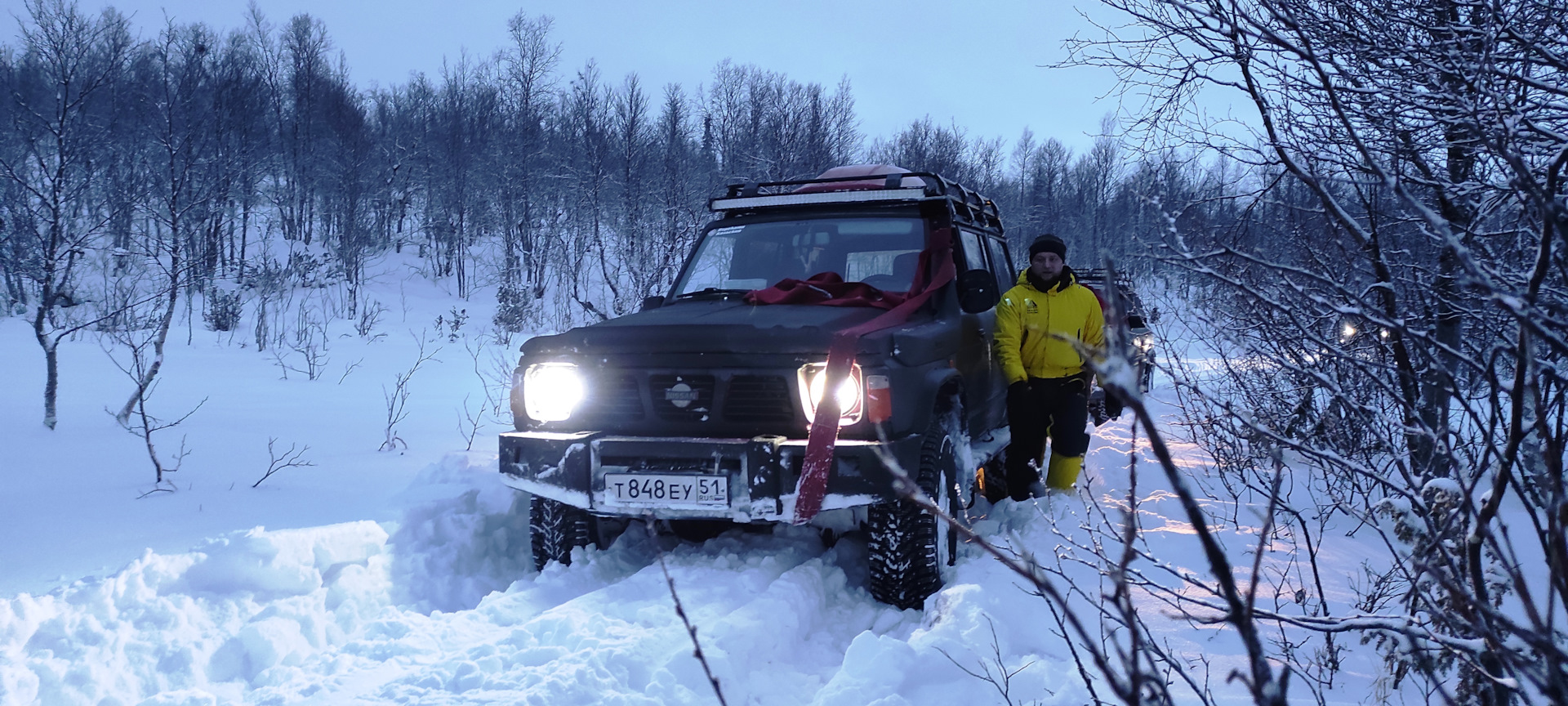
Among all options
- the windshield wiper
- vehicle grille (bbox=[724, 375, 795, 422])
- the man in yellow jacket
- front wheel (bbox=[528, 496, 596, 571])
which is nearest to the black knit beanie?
the man in yellow jacket

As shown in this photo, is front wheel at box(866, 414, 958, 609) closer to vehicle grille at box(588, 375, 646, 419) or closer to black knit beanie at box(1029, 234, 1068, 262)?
vehicle grille at box(588, 375, 646, 419)

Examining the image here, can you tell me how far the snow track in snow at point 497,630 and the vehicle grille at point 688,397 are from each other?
667 mm

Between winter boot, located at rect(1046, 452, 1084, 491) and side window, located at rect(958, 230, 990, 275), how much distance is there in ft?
4.11

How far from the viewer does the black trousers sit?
16.0 feet

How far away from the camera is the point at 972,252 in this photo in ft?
16.8

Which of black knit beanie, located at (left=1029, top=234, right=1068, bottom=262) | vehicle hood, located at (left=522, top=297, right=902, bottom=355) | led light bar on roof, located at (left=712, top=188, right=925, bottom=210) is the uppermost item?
led light bar on roof, located at (left=712, top=188, right=925, bottom=210)

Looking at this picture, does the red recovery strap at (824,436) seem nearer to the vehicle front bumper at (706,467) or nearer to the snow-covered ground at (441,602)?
the vehicle front bumper at (706,467)

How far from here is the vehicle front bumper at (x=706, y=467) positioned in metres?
3.28

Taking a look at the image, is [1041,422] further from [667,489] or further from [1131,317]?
[1131,317]

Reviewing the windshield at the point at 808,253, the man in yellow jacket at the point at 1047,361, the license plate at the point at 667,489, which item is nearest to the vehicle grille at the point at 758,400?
the license plate at the point at 667,489

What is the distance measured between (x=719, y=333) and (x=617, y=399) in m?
0.59

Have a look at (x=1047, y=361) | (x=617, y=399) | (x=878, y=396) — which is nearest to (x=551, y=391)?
(x=617, y=399)

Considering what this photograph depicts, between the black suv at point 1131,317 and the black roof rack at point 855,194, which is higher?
the black roof rack at point 855,194

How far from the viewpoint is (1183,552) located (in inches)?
153
